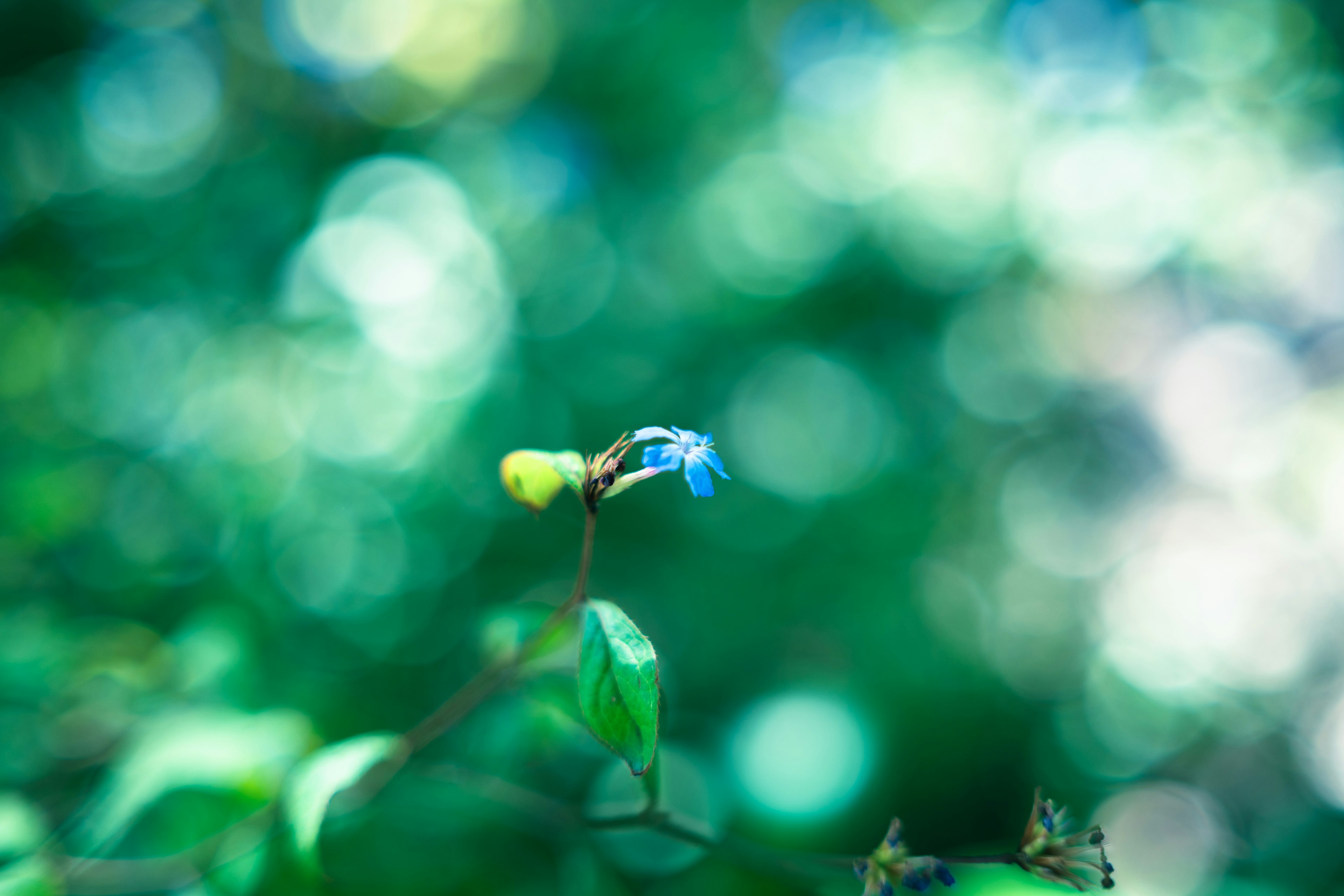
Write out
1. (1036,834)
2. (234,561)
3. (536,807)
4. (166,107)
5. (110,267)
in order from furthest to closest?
(166,107) → (110,267) → (234,561) → (536,807) → (1036,834)

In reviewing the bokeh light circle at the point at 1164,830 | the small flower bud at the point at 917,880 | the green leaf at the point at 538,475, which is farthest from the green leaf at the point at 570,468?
the bokeh light circle at the point at 1164,830

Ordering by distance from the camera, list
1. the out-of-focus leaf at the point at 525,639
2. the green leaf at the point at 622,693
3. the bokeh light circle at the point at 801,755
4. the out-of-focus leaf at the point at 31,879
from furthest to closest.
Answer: the bokeh light circle at the point at 801,755 → the out-of-focus leaf at the point at 525,639 → the out-of-focus leaf at the point at 31,879 → the green leaf at the point at 622,693

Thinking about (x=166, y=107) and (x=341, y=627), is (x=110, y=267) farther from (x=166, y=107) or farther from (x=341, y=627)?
(x=341, y=627)

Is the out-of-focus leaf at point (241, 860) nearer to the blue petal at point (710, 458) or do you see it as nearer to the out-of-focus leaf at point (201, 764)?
the out-of-focus leaf at point (201, 764)

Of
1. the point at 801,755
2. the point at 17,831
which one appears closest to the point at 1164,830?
the point at 801,755

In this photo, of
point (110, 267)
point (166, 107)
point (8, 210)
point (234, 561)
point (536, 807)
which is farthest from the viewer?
point (166, 107)

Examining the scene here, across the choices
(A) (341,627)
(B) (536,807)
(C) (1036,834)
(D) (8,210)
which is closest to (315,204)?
(D) (8,210)
